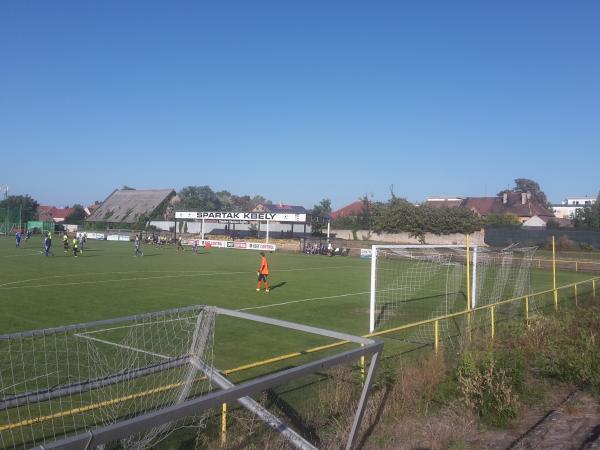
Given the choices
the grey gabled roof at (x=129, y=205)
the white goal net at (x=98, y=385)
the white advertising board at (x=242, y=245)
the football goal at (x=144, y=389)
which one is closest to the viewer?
the football goal at (x=144, y=389)

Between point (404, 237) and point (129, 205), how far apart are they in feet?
162

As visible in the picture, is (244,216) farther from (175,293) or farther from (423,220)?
(175,293)

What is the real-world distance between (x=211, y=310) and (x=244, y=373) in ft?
13.8

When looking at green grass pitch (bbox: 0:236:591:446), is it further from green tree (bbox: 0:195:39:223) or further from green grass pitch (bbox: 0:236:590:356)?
green tree (bbox: 0:195:39:223)

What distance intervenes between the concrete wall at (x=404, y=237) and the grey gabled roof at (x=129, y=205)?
113ft

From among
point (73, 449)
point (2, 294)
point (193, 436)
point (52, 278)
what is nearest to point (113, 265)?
point (52, 278)

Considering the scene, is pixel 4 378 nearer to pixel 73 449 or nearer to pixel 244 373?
pixel 244 373

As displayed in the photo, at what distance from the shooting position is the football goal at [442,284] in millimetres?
15391

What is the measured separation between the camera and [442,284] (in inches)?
1030

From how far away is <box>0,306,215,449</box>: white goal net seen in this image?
16.5ft

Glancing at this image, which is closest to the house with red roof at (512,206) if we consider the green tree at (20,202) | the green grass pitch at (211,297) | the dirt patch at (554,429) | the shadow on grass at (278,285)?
the green grass pitch at (211,297)

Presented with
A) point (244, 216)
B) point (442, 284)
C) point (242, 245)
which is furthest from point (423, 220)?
point (442, 284)

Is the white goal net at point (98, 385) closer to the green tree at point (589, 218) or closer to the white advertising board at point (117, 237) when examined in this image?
the white advertising board at point (117, 237)

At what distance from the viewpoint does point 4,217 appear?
3034 inches
